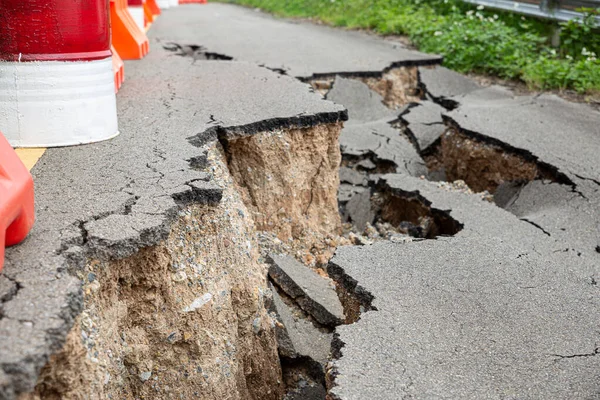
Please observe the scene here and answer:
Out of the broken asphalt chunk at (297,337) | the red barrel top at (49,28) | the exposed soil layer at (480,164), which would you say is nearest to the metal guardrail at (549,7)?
the exposed soil layer at (480,164)

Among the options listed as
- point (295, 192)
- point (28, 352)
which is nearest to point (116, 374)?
point (28, 352)

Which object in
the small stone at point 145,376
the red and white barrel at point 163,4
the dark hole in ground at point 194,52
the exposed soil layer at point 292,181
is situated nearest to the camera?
the small stone at point 145,376

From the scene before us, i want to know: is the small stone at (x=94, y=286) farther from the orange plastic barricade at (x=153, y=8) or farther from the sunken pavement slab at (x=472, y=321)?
the orange plastic barricade at (x=153, y=8)

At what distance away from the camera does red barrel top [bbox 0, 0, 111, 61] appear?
322 cm

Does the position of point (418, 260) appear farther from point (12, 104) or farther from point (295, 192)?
point (12, 104)

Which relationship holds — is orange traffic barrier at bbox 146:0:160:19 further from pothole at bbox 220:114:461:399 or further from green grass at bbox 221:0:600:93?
pothole at bbox 220:114:461:399

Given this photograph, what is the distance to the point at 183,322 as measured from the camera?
9.24 ft

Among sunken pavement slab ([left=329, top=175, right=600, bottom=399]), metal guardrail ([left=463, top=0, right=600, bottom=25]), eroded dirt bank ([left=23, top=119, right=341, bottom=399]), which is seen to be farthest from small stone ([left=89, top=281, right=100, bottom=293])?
metal guardrail ([left=463, top=0, right=600, bottom=25])

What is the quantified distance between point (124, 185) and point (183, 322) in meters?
0.70

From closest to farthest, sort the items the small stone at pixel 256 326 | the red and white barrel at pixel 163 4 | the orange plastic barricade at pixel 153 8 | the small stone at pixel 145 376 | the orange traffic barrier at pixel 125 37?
the small stone at pixel 145 376
the small stone at pixel 256 326
the orange traffic barrier at pixel 125 37
the orange plastic barricade at pixel 153 8
the red and white barrel at pixel 163 4

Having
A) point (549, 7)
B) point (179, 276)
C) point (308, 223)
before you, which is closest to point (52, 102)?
point (179, 276)

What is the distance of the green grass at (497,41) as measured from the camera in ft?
22.1

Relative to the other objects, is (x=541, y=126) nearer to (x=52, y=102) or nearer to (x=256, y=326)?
(x=256, y=326)

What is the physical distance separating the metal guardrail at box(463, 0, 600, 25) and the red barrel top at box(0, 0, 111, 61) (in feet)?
19.2
